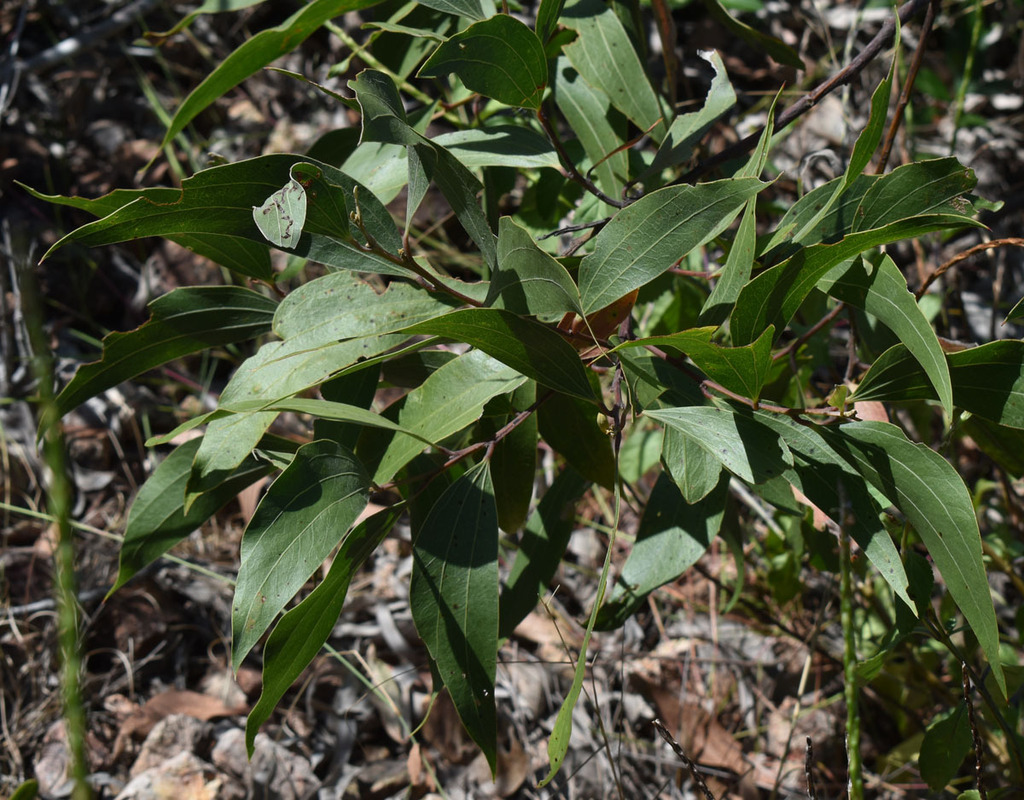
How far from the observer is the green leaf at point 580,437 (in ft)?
3.87

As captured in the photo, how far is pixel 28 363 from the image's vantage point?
8.00 ft

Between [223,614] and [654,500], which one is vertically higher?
[654,500]

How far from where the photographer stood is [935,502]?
3.06 feet

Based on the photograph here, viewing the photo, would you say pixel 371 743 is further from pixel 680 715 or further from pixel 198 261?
pixel 198 261

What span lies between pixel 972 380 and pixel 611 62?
2.19ft

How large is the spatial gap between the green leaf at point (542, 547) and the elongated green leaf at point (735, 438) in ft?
1.19

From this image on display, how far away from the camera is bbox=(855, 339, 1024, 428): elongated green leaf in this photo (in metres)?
0.94

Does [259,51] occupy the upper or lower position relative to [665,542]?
upper

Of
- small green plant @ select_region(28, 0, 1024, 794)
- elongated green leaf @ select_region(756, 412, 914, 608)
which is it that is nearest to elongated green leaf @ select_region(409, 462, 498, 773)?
small green plant @ select_region(28, 0, 1024, 794)

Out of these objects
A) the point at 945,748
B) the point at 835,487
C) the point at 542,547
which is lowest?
the point at 945,748

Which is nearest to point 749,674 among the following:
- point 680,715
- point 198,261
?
point 680,715

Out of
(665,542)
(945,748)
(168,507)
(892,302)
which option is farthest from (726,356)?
(168,507)

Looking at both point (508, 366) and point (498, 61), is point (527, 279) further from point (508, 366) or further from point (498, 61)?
point (498, 61)

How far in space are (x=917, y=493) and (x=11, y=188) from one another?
9.39ft
